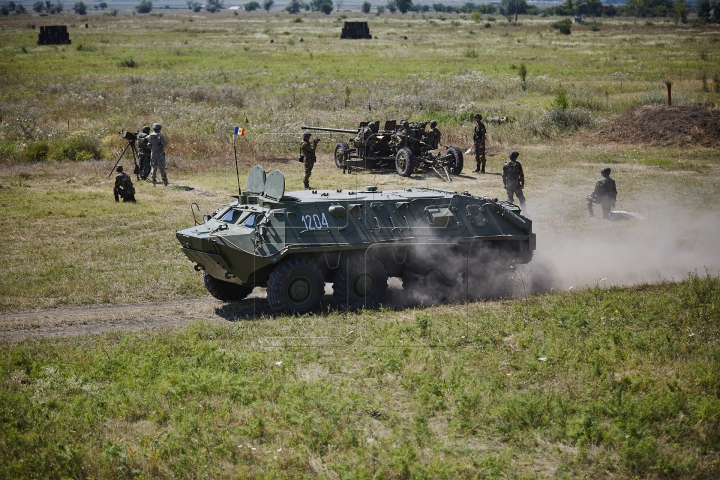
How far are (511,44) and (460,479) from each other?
70.0m

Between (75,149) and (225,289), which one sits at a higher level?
(75,149)

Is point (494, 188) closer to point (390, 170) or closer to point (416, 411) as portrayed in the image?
point (390, 170)

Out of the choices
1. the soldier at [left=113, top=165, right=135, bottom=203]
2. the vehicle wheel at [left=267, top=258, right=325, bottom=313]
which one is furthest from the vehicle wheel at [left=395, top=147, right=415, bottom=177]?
the vehicle wheel at [left=267, top=258, right=325, bottom=313]

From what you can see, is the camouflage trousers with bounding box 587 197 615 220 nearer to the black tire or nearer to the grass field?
the grass field

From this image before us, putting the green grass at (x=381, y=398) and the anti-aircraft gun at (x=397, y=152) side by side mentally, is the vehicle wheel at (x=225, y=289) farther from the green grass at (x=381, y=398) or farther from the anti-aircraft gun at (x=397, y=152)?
the anti-aircraft gun at (x=397, y=152)

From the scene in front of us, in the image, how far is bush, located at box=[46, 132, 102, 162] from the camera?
27.6 metres

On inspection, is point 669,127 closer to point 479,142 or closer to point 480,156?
point 480,156

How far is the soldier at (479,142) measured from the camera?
85.8ft

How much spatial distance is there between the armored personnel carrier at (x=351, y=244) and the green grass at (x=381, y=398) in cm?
94

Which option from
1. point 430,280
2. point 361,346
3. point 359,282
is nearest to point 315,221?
point 359,282

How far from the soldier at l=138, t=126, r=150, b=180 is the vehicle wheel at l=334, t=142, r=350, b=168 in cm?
632

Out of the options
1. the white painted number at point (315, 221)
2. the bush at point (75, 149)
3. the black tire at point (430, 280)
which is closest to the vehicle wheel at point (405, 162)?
the bush at point (75, 149)

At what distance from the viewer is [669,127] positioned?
31.2m

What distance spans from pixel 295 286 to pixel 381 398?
3622 millimetres
